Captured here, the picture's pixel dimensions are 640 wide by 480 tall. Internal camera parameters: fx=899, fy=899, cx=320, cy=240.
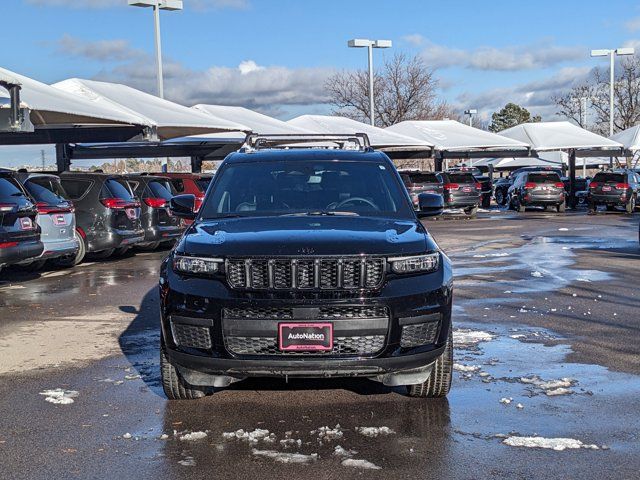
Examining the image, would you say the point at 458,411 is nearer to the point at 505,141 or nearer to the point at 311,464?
the point at 311,464

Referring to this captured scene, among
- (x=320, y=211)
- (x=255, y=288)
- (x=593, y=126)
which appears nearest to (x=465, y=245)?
(x=320, y=211)

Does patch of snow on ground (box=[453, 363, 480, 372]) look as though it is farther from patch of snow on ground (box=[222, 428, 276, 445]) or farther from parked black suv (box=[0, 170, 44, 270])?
parked black suv (box=[0, 170, 44, 270])

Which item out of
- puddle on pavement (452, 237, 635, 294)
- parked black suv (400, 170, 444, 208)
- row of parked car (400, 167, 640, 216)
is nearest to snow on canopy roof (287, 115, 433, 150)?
row of parked car (400, 167, 640, 216)

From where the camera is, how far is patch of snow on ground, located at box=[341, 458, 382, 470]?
15.3 ft

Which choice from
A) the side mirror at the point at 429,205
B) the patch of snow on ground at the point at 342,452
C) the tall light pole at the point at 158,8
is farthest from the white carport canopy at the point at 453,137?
the patch of snow on ground at the point at 342,452

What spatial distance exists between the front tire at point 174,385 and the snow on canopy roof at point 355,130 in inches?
1012

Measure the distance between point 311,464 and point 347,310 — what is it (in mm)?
957

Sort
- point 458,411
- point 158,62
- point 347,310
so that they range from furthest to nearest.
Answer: point 158,62 → point 458,411 → point 347,310

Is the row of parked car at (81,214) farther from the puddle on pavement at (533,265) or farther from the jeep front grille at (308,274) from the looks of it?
the jeep front grille at (308,274)

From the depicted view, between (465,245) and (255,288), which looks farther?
(465,245)

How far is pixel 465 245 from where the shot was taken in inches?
774

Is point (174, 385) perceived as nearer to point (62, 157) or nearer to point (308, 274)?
point (308, 274)

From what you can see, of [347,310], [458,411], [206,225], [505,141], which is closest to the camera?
[347,310]

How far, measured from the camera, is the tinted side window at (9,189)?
37.4 feet
